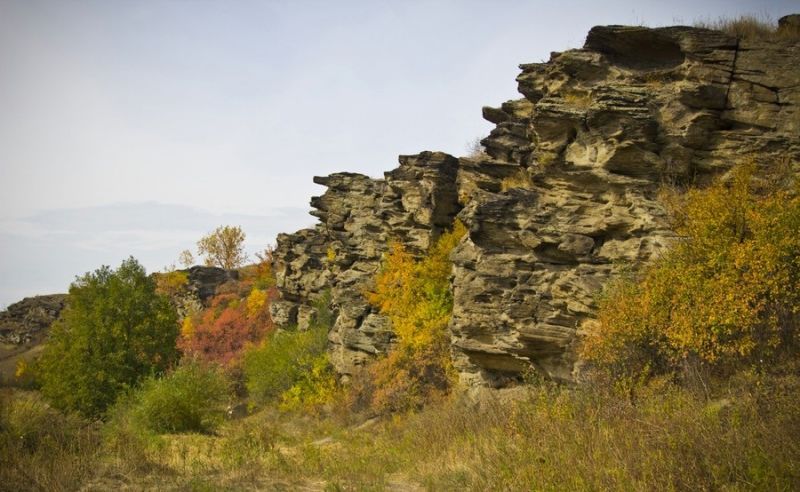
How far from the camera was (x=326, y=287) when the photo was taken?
46062mm

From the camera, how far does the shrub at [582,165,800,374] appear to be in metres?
12.4

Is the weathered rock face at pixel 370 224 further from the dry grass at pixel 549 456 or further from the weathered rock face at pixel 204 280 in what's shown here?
the weathered rock face at pixel 204 280

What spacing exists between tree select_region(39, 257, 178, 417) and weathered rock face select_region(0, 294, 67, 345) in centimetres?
5267

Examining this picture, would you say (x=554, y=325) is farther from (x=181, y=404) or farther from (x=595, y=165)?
(x=181, y=404)

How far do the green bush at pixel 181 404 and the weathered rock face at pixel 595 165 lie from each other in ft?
36.1

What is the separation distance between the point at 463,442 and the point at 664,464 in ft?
19.0

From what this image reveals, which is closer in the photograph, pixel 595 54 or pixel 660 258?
pixel 660 258

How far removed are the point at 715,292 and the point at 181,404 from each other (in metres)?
19.2

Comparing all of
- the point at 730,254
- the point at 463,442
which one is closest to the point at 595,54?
the point at 730,254

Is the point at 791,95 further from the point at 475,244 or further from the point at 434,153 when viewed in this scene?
the point at 434,153

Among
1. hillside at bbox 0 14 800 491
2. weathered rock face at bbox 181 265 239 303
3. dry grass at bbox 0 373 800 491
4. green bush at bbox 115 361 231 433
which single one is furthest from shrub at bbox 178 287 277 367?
dry grass at bbox 0 373 800 491

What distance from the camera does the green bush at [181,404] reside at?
20922 mm

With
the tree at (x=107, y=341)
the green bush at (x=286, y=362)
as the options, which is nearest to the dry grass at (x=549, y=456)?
the tree at (x=107, y=341)

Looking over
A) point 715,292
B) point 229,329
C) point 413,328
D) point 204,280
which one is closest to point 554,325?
point 715,292
